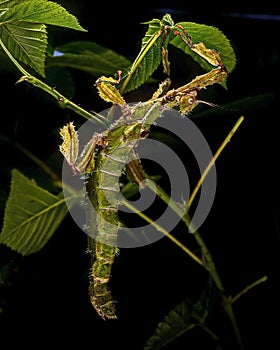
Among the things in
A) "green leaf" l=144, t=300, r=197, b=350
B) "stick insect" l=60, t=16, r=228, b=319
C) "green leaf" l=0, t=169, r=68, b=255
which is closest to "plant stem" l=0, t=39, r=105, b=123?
"stick insect" l=60, t=16, r=228, b=319

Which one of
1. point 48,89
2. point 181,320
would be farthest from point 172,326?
point 48,89

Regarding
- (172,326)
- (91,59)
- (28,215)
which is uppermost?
(91,59)

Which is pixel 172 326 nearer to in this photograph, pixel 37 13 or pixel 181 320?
pixel 181 320

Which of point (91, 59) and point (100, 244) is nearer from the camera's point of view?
point (100, 244)

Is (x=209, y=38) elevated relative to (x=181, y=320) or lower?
elevated

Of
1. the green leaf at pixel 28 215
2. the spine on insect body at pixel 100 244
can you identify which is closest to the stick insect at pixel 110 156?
the spine on insect body at pixel 100 244

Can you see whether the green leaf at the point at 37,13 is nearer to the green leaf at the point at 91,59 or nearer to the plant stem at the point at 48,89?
the plant stem at the point at 48,89

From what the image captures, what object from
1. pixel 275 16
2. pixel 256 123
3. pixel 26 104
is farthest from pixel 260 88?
pixel 26 104

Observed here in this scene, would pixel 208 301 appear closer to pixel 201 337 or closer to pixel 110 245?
pixel 201 337

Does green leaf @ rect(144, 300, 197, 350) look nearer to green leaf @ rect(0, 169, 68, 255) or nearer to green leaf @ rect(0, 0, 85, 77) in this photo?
green leaf @ rect(0, 169, 68, 255)
